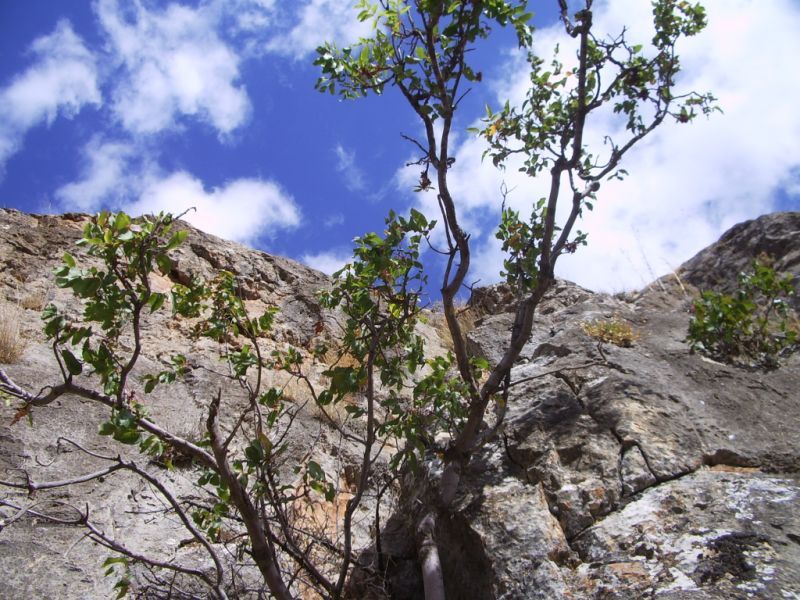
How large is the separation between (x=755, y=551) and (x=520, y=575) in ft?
3.61

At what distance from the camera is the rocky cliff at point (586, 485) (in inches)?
113

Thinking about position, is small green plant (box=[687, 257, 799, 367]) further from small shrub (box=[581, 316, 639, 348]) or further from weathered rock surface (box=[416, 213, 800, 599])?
small shrub (box=[581, 316, 639, 348])

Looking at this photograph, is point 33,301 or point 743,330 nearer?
point 743,330

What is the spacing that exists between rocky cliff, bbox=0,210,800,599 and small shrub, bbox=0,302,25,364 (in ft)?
0.38

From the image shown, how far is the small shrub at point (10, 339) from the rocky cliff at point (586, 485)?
0.38 ft

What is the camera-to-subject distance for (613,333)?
209 inches

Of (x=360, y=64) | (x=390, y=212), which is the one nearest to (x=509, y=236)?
(x=390, y=212)

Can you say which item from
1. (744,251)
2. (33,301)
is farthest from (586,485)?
(33,301)

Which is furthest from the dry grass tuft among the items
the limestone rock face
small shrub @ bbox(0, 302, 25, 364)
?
the limestone rock face

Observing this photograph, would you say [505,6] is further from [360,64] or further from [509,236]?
[509,236]

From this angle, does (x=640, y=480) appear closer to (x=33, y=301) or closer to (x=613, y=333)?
(x=613, y=333)

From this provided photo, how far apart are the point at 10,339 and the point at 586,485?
4939 mm

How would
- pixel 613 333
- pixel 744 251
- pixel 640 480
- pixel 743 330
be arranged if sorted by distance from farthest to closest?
pixel 744 251 < pixel 613 333 < pixel 743 330 < pixel 640 480

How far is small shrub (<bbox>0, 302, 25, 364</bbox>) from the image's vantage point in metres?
5.24
